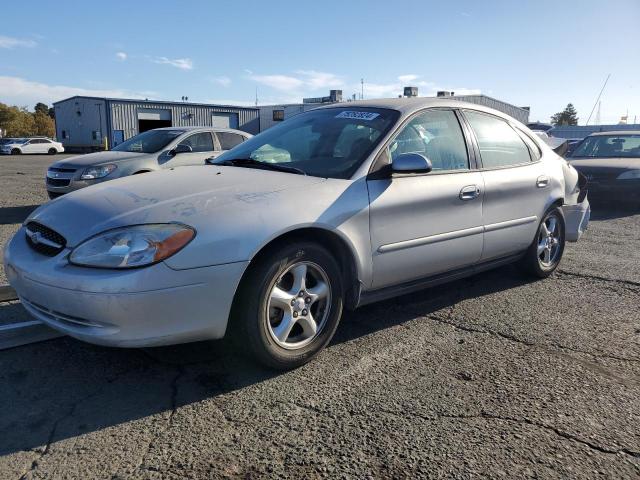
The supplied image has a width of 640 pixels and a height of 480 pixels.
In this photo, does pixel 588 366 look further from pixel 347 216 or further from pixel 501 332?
pixel 347 216

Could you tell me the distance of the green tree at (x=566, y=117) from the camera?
9610 cm

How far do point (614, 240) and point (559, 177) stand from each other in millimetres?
2668

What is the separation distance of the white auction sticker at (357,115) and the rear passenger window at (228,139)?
5966 mm

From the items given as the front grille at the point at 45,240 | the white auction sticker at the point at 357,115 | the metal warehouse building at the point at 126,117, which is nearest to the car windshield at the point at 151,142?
the white auction sticker at the point at 357,115

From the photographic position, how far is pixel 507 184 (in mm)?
4371

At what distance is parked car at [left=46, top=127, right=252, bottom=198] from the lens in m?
8.27

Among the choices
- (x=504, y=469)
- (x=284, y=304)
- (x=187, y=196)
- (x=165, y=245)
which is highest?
(x=187, y=196)

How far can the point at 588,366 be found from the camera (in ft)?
10.6

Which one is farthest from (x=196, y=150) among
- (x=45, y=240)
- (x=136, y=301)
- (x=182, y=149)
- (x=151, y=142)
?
(x=136, y=301)

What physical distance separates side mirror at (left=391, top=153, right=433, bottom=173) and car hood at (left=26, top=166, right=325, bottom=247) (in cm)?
51

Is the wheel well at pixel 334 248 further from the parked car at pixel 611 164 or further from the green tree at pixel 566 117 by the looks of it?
the green tree at pixel 566 117

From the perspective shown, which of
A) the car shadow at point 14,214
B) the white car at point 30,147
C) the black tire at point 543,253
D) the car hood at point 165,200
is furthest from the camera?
the white car at point 30,147

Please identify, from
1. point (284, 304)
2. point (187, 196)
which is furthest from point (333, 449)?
point (187, 196)

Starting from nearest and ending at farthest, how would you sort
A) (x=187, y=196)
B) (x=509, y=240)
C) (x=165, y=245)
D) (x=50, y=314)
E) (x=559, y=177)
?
(x=165, y=245)
(x=50, y=314)
(x=187, y=196)
(x=509, y=240)
(x=559, y=177)
